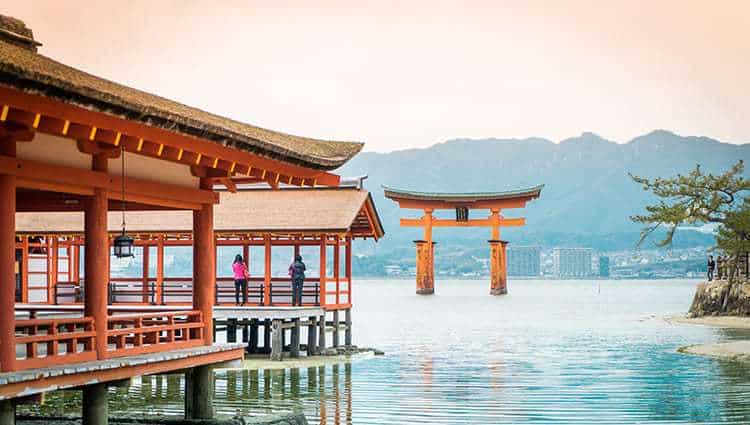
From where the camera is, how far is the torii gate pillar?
283 ft

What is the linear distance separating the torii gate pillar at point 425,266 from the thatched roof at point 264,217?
5522cm

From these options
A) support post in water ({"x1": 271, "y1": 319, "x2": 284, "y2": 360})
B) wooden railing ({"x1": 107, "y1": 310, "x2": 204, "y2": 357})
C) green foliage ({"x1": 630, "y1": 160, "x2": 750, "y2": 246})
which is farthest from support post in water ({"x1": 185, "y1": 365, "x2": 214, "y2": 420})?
green foliage ({"x1": 630, "y1": 160, "x2": 750, "y2": 246})

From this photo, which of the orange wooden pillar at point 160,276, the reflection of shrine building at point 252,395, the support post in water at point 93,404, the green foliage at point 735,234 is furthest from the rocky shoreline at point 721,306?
the support post in water at point 93,404


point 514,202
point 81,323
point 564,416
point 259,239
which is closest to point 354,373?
point 259,239

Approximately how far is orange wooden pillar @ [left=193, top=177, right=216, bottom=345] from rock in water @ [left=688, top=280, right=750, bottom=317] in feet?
106

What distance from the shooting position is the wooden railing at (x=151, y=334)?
12.7 metres

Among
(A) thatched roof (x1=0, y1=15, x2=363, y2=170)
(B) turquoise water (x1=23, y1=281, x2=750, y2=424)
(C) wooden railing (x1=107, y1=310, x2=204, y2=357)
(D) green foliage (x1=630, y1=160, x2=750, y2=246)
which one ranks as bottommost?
(B) turquoise water (x1=23, y1=281, x2=750, y2=424)

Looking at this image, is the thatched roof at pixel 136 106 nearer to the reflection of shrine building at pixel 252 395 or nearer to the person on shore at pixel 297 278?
the reflection of shrine building at pixel 252 395

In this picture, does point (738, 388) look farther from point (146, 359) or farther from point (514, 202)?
point (514, 202)

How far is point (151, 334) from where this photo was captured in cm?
1359

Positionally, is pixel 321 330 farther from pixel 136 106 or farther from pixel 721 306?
pixel 721 306

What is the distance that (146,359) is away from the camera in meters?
12.5

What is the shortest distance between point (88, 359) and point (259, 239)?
1657 cm

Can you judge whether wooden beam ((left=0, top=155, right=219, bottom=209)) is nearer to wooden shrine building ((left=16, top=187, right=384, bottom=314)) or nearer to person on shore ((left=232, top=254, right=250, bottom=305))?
person on shore ((left=232, top=254, right=250, bottom=305))
